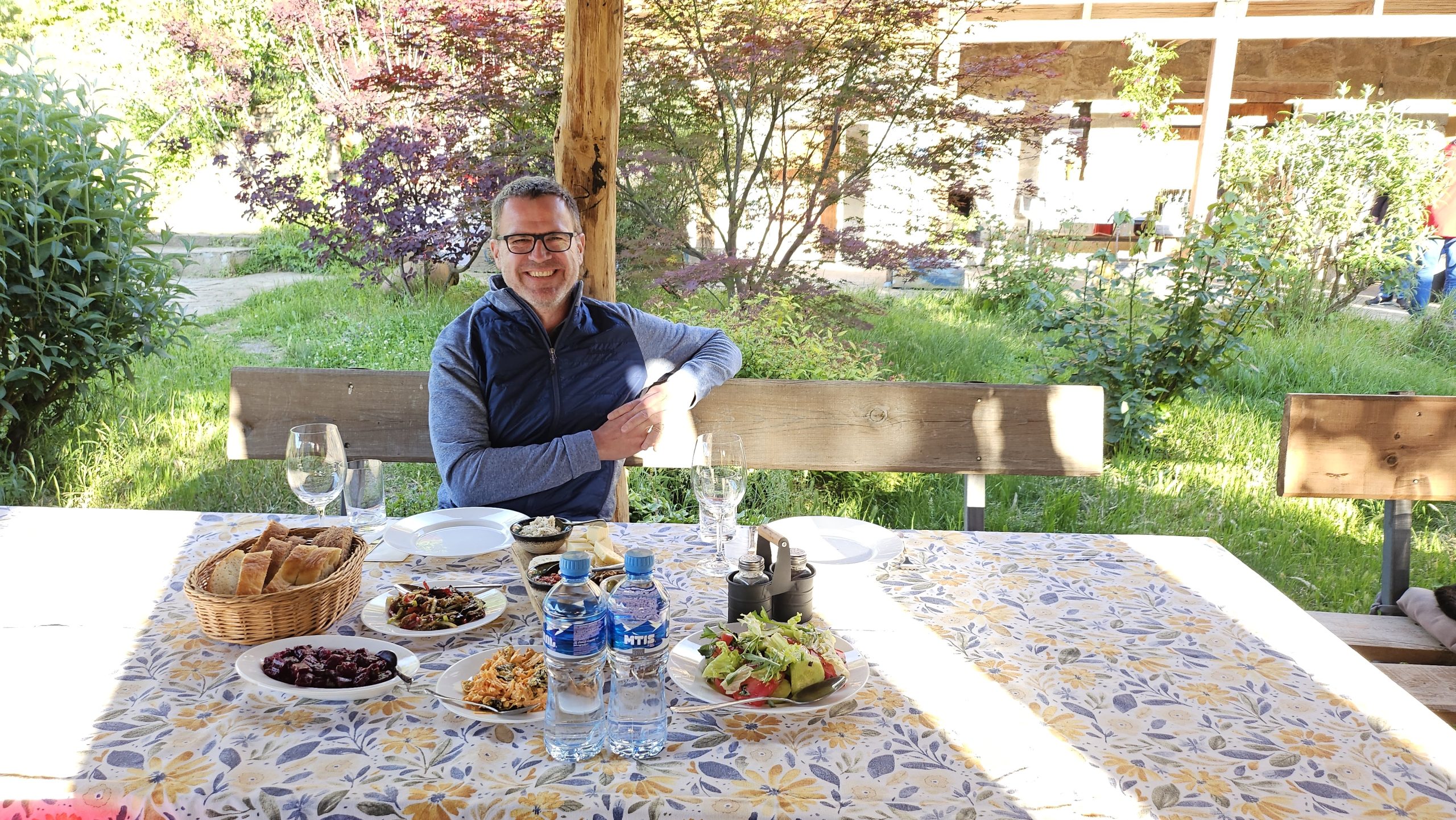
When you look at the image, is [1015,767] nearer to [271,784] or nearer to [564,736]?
[564,736]

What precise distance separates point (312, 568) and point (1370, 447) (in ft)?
7.88

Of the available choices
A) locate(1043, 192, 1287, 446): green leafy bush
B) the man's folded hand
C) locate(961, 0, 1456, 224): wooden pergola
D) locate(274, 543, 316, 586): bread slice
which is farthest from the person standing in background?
locate(274, 543, 316, 586): bread slice

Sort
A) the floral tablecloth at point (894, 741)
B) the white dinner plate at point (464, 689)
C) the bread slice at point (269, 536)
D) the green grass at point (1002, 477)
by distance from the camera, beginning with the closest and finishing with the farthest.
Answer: the floral tablecloth at point (894, 741), the white dinner plate at point (464, 689), the bread slice at point (269, 536), the green grass at point (1002, 477)

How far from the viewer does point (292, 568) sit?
142 centimetres

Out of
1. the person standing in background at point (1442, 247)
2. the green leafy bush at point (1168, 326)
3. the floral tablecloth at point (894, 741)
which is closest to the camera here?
the floral tablecloth at point (894, 741)

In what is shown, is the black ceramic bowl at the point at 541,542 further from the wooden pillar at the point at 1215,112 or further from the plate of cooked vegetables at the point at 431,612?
→ the wooden pillar at the point at 1215,112

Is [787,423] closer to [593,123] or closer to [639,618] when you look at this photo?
[593,123]

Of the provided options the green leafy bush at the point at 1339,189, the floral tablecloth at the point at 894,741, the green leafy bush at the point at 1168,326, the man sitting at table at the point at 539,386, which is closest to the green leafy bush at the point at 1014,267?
the green leafy bush at the point at 1339,189

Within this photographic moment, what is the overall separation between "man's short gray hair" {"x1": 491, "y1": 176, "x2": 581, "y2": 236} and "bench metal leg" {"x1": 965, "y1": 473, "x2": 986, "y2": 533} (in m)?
1.23

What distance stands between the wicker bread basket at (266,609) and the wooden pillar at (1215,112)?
649 centimetres

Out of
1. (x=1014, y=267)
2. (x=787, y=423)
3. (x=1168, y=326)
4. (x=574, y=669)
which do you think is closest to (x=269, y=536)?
(x=574, y=669)

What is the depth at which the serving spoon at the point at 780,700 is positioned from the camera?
1.22 meters

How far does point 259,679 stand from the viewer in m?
1.26

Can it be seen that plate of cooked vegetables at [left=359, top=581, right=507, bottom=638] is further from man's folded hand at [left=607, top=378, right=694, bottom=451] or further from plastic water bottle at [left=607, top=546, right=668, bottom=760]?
man's folded hand at [left=607, top=378, right=694, bottom=451]
